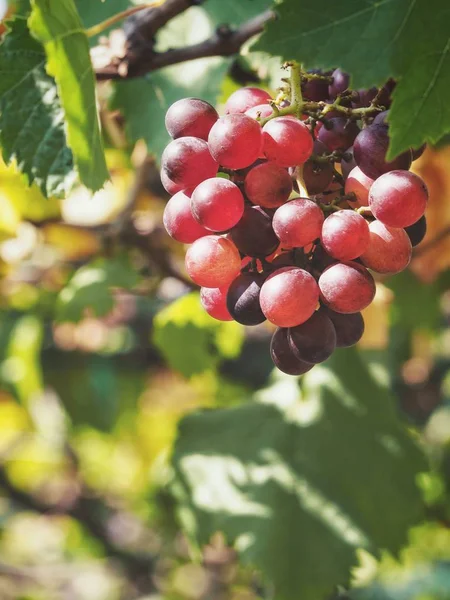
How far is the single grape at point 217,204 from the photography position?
0.72m

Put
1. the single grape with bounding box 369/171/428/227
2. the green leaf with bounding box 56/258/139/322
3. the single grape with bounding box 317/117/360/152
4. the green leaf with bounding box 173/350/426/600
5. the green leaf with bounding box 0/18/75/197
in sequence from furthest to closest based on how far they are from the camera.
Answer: the green leaf with bounding box 56/258/139/322 < the green leaf with bounding box 173/350/426/600 < the green leaf with bounding box 0/18/75/197 < the single grape with bounding box 317/117/360/152 < the single grape with bounding box 369/171/428/227

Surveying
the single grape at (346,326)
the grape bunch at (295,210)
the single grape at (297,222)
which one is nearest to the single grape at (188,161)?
the grape bunch at (295,210)

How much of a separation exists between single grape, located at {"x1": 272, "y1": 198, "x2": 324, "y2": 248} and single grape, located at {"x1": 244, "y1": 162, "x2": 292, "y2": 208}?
2 centimetres

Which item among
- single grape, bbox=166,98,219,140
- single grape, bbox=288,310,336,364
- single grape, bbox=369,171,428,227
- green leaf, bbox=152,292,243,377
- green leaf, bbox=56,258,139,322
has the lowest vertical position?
green leaf, bbox=152,292,243,377

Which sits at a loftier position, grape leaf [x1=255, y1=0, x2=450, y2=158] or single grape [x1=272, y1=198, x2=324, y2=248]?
grape leaf [x1=255, y1=0, x2=450, y2=158]

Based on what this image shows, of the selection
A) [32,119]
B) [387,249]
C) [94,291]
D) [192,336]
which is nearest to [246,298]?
[387,249]

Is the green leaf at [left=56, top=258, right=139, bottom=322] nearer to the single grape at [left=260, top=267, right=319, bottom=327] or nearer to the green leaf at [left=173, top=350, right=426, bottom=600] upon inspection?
the green leaf at [left=173, top=350, right=426, bottom=600]

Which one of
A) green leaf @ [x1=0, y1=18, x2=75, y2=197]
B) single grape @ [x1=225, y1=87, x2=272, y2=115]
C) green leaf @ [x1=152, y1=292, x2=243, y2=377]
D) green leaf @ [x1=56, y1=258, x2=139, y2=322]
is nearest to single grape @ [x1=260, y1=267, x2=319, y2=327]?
single grape @ [x1=225, y1=87, x2=272, y2=115]

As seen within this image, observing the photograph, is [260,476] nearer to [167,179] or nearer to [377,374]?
[377,374]

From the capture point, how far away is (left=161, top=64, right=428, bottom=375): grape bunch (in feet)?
2.35

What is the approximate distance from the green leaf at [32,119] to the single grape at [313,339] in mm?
422

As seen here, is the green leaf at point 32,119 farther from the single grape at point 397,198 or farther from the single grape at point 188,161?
the single grape at point 397,198

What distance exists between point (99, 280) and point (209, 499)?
1.96ft

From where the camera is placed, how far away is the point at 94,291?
177 centimetres
